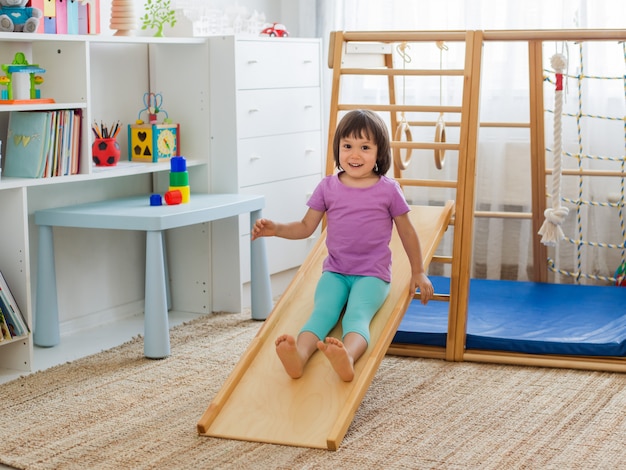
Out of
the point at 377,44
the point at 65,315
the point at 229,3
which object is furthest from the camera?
the point at 229,3

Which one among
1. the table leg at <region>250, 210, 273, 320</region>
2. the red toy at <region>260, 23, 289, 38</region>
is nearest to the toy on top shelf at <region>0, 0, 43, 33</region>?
the table leg at <region>250, 210, 273, 320</region>

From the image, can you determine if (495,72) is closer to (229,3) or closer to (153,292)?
(229,3)

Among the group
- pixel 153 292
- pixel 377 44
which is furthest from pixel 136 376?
pixel 377 44

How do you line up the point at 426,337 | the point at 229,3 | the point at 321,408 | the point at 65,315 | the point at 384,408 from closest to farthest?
the point at 321,408, the point at 384,408, the point at 426,337, the point at 65,315, the point at 229,3

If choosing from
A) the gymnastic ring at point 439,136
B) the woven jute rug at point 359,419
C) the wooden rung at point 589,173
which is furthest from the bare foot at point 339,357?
the wooden rung at point 589,173

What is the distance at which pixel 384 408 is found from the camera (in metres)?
2.52

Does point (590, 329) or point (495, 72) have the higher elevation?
point (495, 72)

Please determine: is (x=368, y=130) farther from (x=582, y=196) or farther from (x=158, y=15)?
(x=582, y=196)

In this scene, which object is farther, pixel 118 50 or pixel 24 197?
pixel 118 50

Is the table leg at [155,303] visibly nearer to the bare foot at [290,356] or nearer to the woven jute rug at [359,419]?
the woven jute rug at [359,419]

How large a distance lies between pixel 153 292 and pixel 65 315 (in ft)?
1.76

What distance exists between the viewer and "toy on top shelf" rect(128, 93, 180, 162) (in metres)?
3.47

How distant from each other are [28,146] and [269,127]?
1.08 meters

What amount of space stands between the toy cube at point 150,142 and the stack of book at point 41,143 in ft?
1.40
